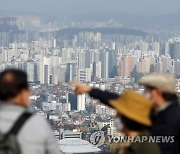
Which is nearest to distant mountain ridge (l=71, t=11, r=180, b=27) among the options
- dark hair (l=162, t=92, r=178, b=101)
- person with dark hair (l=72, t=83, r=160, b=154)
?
dark hair (l=162, t=92, r=178, b=101)

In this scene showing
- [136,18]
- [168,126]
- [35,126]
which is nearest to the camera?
[35,126]

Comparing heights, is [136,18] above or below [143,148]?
below

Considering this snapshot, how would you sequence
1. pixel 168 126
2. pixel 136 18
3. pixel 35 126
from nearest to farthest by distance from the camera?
pixel 35 126
pixel 168 126
pixel 136 18

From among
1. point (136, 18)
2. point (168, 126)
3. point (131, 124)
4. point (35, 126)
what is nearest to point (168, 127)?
point (168, 126)

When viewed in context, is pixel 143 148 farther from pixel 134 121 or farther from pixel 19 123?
pixel 19 123

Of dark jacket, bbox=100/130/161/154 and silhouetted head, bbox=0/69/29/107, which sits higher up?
silhouetted head, bbox=0/69/29/107

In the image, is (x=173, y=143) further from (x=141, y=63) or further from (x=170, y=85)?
(x=141, y=63)

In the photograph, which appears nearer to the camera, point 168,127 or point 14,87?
point 14,87

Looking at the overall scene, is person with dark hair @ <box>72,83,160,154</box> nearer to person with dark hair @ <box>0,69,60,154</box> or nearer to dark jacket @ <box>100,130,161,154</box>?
dark jacket @ <box>100,130,161,154</box>
